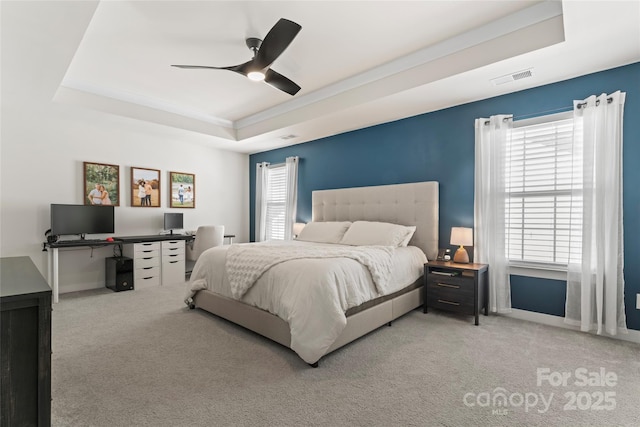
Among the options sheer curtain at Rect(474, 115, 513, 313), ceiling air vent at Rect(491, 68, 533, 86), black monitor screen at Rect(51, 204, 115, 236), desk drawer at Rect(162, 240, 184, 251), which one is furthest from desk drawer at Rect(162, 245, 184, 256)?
ceiling air vent at Rect(491, 68, 533, 86)

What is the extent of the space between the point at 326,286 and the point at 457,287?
174 centimetres

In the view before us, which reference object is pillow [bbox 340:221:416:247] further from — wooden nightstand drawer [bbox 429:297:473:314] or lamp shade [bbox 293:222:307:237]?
lamp shade [bbox 293:222:307:237]

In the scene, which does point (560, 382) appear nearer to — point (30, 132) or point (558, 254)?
point (558, 254)

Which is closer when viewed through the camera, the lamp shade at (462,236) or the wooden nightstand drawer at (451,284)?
the wooden nightstand drawer at (451,284)

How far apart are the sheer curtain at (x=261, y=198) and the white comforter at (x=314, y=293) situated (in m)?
3.22

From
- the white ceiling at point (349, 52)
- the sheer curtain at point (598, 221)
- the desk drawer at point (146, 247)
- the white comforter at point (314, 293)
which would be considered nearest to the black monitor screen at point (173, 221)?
the desk drawer at point (146, 247)

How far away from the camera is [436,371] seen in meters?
2.25

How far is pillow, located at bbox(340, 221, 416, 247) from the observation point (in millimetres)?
3820

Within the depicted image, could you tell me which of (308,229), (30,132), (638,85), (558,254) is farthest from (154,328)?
(638,85)

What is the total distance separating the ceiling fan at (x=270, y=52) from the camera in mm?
2334

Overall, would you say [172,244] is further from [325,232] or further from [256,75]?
[256,75]

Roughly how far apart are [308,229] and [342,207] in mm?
648

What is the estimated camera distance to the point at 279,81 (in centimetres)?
319

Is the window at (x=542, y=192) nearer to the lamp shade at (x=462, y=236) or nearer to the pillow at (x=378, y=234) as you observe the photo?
the lamp shade at (x=462, y=236)
